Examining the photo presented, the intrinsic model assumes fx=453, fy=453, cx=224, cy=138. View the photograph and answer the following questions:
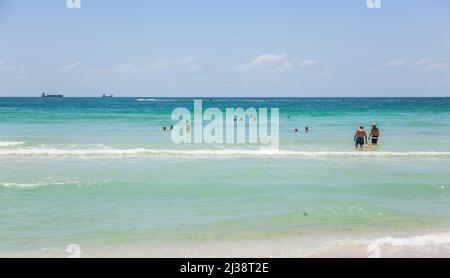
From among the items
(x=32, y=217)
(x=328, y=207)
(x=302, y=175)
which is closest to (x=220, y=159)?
(x=302, y=175)

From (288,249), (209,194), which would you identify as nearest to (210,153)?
(209,194)

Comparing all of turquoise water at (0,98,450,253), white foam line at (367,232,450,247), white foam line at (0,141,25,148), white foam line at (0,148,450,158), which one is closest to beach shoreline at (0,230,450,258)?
white foam line at (367,232,450,247)

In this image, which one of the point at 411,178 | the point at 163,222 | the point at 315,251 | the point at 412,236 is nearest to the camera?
the point at 315,251

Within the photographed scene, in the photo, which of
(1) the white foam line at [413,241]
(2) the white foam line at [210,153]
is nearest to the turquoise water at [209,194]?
(2) the white foam line at [210,153]

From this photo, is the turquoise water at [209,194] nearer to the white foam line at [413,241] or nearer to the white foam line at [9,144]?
the white foam line at [413,241]

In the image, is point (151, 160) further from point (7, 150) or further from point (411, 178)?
point (411, 178)

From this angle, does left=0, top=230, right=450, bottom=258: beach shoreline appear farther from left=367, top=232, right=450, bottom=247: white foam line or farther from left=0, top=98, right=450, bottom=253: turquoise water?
left=0, top=98, right=450, bottom=253: turquoise water

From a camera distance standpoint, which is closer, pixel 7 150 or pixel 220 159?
pixel 220 159

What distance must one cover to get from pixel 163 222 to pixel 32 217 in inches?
110

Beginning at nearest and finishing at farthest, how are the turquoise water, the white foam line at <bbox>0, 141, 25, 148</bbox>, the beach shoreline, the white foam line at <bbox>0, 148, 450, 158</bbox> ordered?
the beach shoreline < the turquoise water < the white foam line at <bbox>0, 148, 450, 158</bbox> < the white foam line at <bbox>0, 141, 25, 148</bbox>

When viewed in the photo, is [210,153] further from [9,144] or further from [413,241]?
[413,241]

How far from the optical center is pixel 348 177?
14.3m

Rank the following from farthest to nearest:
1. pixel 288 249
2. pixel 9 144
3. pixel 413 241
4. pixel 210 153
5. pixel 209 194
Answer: pixel 9 144
pixel 210 153
pixel 209 194
pixel 413 241
pixel 288 249

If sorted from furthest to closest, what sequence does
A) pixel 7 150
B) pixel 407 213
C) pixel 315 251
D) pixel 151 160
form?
pixel 7 150, pixel 151 160, pixel 407 213, pixel 315 251
